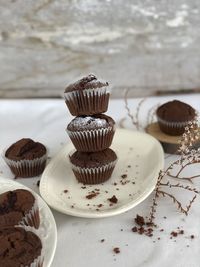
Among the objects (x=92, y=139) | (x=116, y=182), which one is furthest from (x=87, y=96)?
(x=116, y=182)

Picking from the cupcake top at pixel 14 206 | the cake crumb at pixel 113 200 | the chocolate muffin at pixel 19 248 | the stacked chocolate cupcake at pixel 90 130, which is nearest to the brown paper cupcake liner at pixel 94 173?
the stacked chocolate cupcake at pixel 90 130

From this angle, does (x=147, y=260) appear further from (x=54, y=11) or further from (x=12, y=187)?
(x=54, y=11)

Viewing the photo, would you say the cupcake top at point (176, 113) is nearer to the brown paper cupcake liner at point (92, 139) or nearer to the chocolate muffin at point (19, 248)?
the brown paper cupcake liner at point (92, 139)

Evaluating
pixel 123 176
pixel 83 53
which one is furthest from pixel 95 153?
pixel 83 53

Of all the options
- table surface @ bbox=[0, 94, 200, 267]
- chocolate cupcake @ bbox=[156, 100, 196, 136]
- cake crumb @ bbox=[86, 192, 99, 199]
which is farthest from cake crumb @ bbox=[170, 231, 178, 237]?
chocolate cupcake @ bbox=[156, 100, 196, 136]

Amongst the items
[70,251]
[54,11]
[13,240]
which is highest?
[54,11]

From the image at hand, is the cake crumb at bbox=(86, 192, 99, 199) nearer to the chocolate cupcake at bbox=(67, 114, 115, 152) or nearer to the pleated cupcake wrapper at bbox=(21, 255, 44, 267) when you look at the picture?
the chocolate cupcake at bbox=(67, 114, 115, 152)

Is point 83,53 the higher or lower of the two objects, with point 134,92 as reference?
higher
